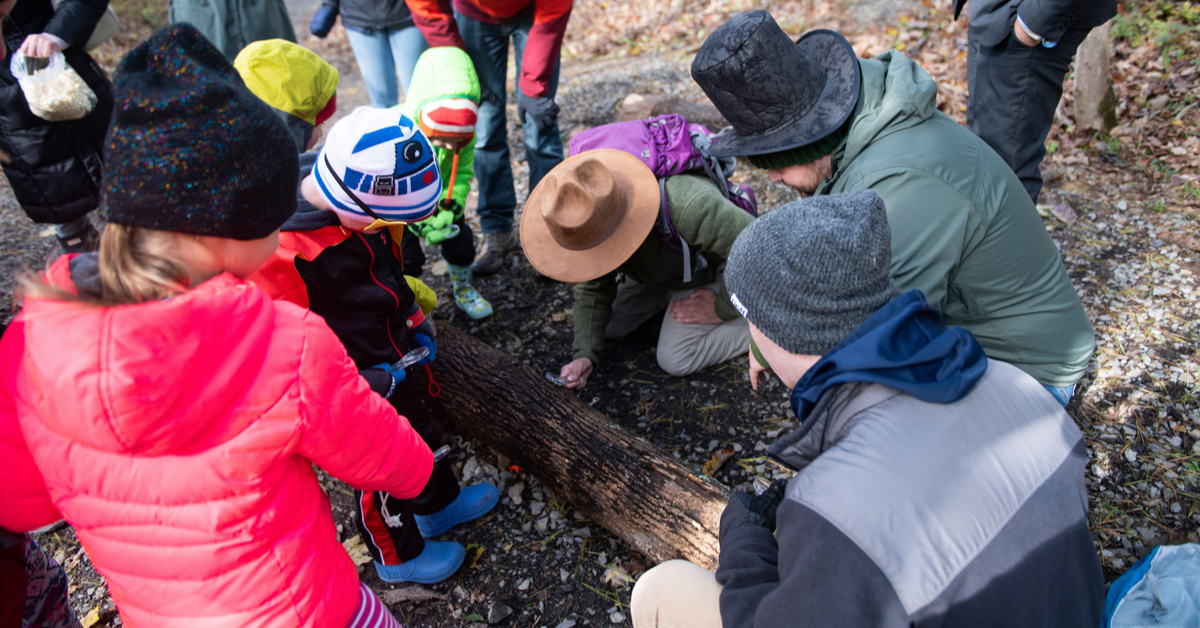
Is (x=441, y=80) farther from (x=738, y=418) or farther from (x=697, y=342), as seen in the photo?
(x=738, y=418)

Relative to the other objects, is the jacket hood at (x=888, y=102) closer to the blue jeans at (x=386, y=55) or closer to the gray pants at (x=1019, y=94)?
the gray pants at (x=1019, y=94)

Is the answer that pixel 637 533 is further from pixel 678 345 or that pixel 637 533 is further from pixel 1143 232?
pixel 1143 232

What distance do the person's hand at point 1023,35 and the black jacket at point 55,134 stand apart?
4.68m

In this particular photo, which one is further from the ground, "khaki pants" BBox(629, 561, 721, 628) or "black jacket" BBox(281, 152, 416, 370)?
"black jacket" BBox(281, 152, 416, 370)

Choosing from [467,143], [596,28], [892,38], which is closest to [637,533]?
[467,143]

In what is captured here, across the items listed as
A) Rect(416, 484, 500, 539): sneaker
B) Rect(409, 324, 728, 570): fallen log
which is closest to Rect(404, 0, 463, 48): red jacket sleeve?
Rect(409, 324, 728, 570): fallen log

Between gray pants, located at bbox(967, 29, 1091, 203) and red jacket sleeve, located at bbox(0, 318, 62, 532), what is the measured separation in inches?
164

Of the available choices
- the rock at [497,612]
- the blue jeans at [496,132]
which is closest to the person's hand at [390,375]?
the rock at [497,612]

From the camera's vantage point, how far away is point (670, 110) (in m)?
5.76

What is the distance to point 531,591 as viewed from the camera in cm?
250

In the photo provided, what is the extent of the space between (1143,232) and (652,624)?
396 centimetres

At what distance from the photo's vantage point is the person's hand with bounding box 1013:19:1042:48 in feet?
10.4

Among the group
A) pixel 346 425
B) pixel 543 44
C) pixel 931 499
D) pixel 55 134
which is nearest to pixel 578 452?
pixel 346 425

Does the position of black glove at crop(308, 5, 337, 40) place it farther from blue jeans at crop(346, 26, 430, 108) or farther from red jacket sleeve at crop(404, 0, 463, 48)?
red jacket sleeve at crop(404, 0, 463, 48)
